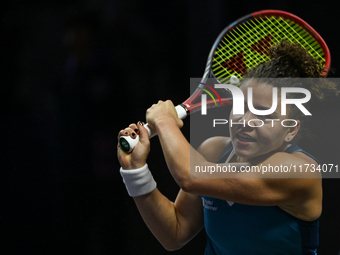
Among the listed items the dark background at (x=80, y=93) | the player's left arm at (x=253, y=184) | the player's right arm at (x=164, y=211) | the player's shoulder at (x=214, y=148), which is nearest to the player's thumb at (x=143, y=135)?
the player's right arm at (x=164, y=211)

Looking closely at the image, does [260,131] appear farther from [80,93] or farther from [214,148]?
[80,93]

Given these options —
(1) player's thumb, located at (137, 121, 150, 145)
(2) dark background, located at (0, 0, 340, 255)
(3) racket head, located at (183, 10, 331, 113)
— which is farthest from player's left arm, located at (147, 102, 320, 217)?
(2) dark background, located at (0, 0, 340, 255)

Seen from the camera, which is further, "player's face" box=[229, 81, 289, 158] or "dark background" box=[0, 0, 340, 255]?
"dark background" box=[0, 0, 340, 255]

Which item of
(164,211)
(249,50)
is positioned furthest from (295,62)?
(164,211)

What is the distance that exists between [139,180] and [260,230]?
1.16ft

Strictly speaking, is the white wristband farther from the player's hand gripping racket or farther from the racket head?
the racket head

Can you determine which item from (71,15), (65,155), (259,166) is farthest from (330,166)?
(71,15)

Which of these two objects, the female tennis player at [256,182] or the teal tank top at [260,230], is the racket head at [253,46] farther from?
the teal tank top at [260,230]

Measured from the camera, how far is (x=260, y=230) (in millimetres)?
999

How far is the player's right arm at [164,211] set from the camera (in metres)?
1.05

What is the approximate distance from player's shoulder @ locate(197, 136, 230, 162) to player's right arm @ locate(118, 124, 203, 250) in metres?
0.13

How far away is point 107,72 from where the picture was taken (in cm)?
174

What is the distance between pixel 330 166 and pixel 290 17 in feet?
2.46

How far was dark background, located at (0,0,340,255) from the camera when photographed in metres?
1.73
